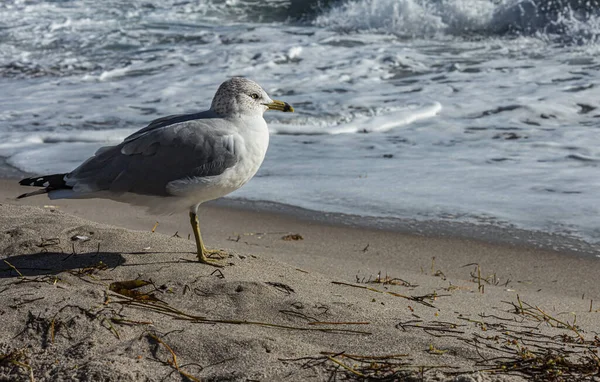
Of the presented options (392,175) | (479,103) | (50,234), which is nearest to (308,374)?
(50,234)

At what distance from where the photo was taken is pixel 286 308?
10.7 feet

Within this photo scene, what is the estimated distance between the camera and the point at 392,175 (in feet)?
20.4

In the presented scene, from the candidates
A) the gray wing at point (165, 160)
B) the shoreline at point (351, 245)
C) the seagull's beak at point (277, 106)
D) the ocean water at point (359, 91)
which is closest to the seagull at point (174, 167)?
the gray wing at point (165, 160)

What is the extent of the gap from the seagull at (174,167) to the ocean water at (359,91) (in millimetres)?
1731

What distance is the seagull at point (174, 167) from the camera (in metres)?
3.79

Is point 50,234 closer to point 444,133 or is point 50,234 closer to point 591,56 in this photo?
point 444,133

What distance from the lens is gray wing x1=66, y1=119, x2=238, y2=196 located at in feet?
12.4

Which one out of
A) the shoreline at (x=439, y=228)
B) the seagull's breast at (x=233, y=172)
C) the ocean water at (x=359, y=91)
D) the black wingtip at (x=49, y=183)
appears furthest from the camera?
the ocean water at (x=359, y=91)

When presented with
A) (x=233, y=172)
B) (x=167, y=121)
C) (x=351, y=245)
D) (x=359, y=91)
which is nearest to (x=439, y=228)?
(x=351, y=245)

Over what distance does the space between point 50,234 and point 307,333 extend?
1839 mm

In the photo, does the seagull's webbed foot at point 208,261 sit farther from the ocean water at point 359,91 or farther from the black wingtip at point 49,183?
the ocean water at point 359,91

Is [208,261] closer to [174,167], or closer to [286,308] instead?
[174,167]

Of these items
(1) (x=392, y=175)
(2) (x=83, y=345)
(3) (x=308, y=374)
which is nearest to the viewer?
(3) (x=308, y=374)

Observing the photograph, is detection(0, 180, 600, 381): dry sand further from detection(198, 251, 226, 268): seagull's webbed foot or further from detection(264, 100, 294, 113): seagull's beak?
detection(264, 100, 294, 113): seagull's beak
